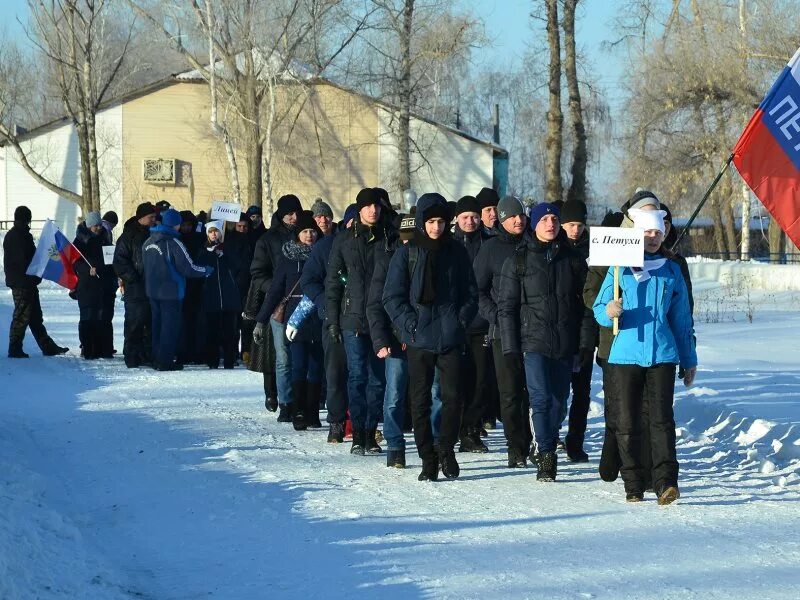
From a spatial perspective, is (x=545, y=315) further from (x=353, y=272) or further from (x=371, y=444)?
(x=371, y=444)

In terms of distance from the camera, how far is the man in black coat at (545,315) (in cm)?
960

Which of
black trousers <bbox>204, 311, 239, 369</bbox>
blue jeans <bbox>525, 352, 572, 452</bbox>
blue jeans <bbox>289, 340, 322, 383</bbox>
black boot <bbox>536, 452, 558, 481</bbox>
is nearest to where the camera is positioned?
black boot <bbox>536, 452, 558, 481</bbox>

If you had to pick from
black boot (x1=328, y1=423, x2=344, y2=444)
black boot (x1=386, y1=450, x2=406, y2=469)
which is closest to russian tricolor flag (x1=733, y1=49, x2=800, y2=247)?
black boot (x1=386, y1=450, x2=406, y2=469)

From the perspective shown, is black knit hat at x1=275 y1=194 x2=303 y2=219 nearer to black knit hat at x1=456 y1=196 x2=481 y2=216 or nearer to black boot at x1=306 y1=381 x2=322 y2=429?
black boot at x1=306 y1=381 x2=322 y2=429

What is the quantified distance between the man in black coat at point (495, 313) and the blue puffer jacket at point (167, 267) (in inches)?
288

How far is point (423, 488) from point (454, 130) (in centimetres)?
4749

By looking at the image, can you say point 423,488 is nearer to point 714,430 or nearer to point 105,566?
point 105,566

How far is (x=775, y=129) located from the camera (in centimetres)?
1022

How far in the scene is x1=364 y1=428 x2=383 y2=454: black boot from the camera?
10797 millimetres

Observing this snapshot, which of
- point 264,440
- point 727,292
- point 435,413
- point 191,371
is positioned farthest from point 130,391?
point 727,292

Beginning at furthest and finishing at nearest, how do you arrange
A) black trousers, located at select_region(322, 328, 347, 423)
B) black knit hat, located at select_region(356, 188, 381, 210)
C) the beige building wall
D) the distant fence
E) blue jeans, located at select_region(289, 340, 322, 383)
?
the beige building wall → the distant fence → blue jeans, located at select_region(289, 340, 322, 383) → black trousers, located at select_region(322, 328, 347, 423) → black knit hat, located at select_region(356, 188, 381, 210)

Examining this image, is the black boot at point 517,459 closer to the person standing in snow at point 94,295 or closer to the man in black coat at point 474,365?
the man in black coat at point 474,365

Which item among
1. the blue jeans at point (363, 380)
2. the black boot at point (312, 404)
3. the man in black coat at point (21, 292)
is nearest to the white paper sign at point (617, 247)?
the blue jeans at point (363, 380)

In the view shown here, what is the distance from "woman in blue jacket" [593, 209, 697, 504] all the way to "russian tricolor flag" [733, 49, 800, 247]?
185 cm
